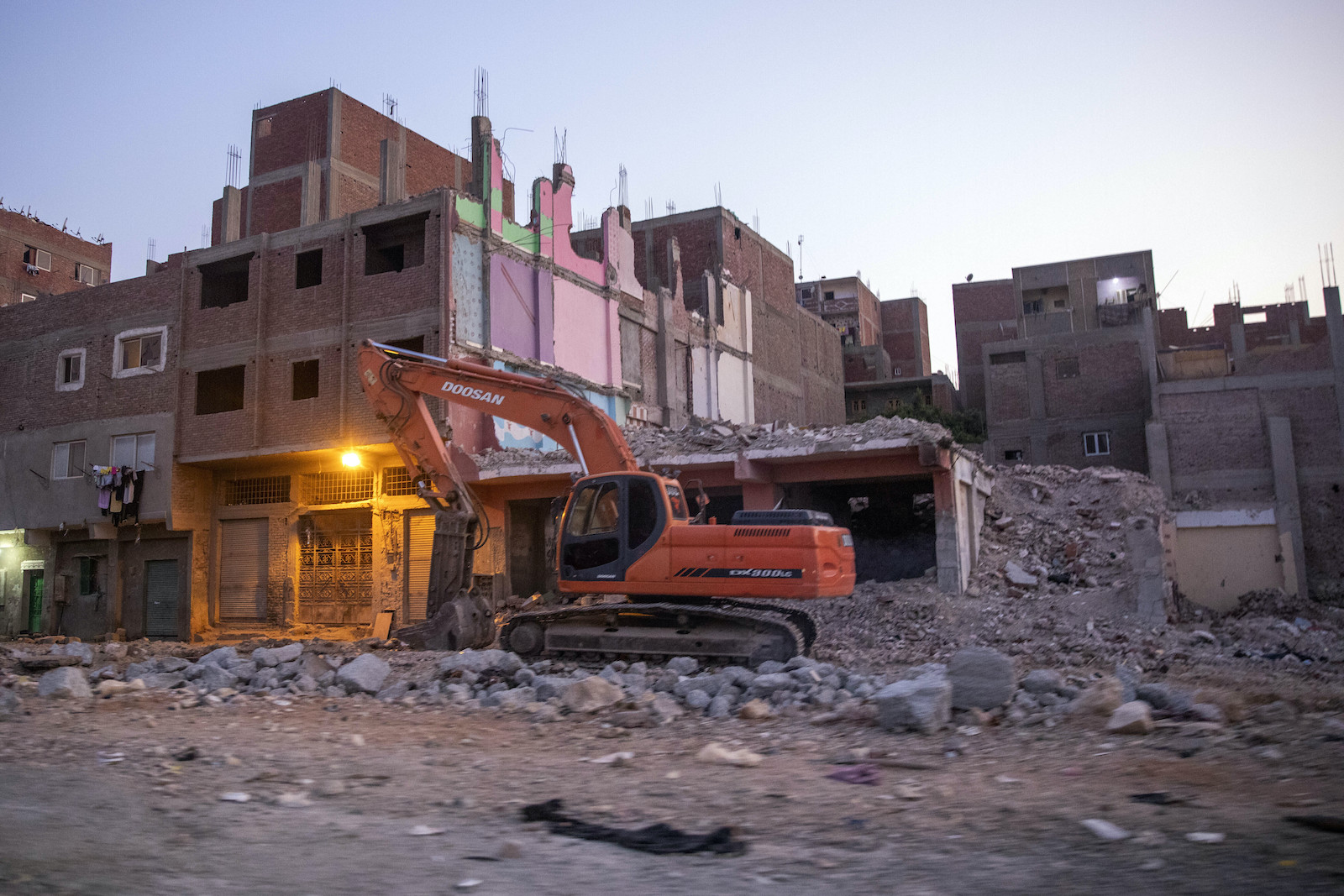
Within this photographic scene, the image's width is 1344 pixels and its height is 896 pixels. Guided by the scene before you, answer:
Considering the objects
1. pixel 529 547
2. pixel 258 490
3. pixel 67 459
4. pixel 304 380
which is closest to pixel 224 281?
pixel 304 380

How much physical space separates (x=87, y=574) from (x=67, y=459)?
124 inches

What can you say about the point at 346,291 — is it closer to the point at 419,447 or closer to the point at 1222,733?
the point at 419,447

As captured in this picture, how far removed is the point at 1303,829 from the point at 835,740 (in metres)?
3.13

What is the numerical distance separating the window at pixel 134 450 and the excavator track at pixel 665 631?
1654 centimetres

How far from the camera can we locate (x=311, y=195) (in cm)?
2939

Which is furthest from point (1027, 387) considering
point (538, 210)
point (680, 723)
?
point (680, 723)

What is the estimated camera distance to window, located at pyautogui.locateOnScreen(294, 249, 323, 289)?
2288 centimetres

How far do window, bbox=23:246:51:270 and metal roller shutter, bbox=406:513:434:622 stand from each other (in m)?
31.8

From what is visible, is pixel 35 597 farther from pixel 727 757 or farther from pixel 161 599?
pixel 727 757

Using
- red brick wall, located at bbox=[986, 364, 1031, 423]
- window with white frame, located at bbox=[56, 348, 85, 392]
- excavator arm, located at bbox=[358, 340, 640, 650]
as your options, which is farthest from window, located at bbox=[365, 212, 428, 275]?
red brick wall, located at bbox=[986, 364, 1031, 423]

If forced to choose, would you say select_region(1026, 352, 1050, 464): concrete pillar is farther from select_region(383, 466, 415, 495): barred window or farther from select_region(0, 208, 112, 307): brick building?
select_region(0, 208, 112, 307): brick building

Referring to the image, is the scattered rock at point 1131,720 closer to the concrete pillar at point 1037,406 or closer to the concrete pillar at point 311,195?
the concrete pillar at point 311,195

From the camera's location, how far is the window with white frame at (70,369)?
2512 centimetres

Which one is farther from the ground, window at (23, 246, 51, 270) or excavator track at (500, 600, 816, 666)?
window at (23, 246, 51, 270)
